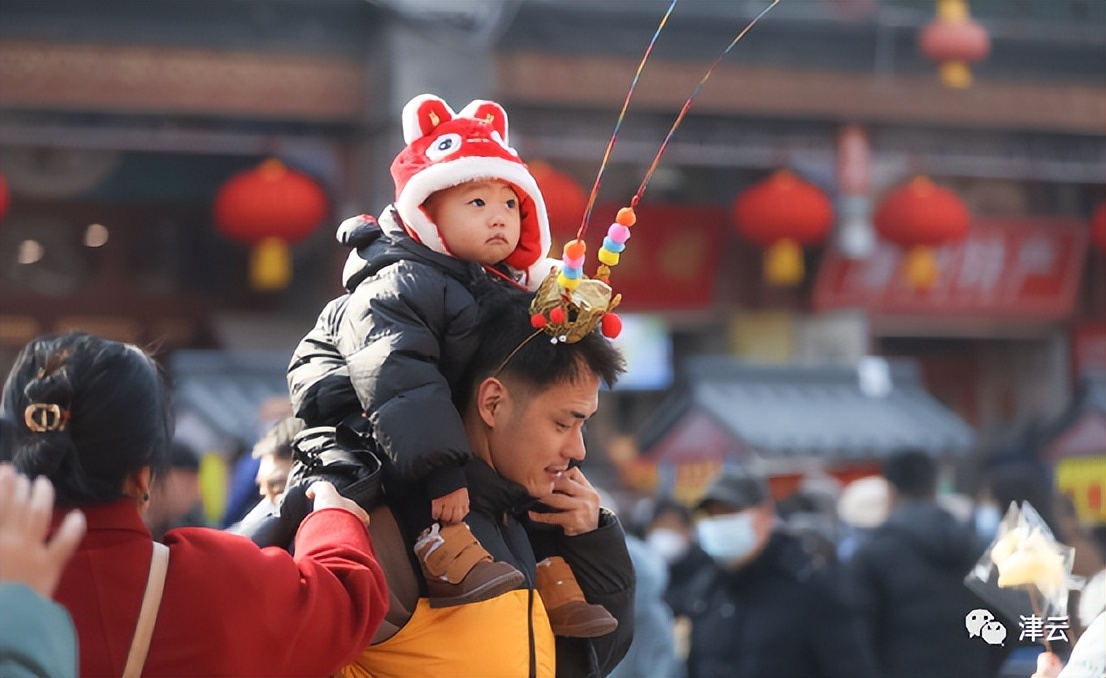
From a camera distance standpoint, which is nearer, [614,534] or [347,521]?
[347,521]

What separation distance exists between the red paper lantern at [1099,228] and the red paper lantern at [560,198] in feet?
15.1

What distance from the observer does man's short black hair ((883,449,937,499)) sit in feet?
19.0

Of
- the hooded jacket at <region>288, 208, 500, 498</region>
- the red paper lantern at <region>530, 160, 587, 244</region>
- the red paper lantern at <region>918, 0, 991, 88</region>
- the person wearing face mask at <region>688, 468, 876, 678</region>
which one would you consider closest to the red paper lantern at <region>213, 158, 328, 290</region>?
the red paper lantern at <region>530, 160, 587, 244</region>

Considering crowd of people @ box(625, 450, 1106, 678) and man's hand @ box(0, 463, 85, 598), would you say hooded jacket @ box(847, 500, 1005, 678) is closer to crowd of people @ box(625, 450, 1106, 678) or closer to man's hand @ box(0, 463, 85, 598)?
crowd of people @ box(625, 450, 1106, 678)

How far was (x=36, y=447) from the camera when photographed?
2059 millimetres

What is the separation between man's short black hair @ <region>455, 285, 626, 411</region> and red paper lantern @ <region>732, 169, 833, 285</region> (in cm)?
909

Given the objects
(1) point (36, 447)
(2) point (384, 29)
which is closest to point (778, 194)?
(2) point (384, 29)

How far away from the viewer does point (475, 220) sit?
2.60 m

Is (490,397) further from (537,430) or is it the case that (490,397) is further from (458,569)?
(458,569)

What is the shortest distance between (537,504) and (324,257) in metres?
8.77

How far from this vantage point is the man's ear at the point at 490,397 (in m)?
2.53

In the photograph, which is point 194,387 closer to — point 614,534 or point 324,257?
point 324,257

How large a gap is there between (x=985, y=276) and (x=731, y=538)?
8133 millimetres

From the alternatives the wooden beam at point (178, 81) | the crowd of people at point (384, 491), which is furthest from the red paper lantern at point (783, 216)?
the crowd of people at point (384, 491)
